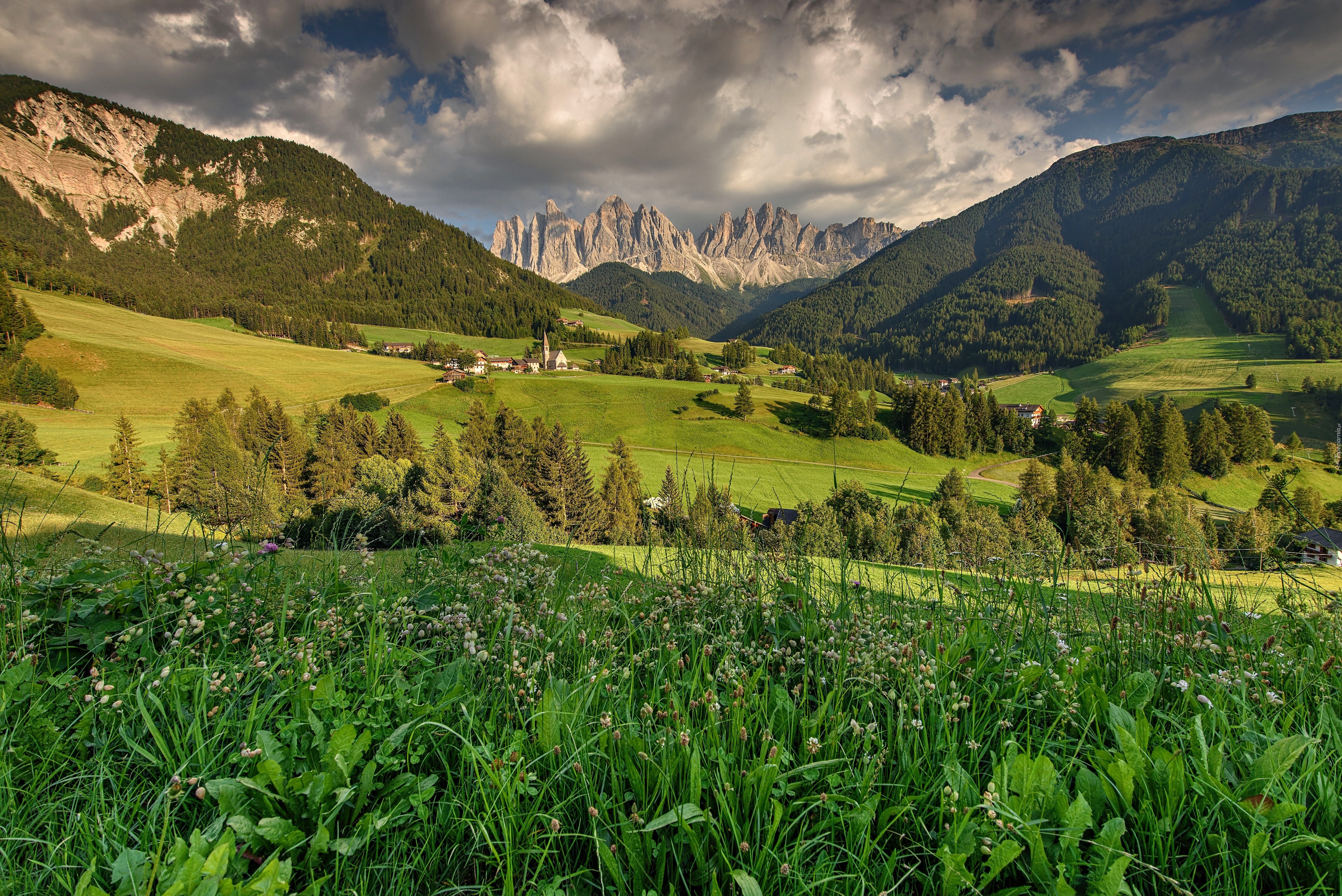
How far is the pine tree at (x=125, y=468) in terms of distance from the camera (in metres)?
37.7

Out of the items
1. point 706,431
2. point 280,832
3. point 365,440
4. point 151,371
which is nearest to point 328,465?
point 365,440

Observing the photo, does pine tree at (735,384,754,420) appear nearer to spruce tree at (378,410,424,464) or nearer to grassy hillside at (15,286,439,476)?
spruce tree at (378,410,424,464)

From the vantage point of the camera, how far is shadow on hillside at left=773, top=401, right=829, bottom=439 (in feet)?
289

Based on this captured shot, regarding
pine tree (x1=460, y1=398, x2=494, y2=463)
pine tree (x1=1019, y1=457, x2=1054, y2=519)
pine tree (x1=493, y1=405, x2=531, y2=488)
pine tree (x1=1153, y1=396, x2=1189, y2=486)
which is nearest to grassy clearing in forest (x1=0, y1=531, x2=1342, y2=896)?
pine tree (x1=1019, y1=457, x2=1054, y2=519)

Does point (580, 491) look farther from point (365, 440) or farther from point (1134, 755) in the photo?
point (1134, 755)

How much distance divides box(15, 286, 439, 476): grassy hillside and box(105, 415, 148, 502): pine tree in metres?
2.27

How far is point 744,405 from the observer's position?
90.5m

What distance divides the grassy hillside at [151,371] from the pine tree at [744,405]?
55.1 metres

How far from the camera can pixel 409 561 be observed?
5328mm

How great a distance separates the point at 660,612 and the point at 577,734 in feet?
4.08

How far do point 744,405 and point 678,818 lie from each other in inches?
3544

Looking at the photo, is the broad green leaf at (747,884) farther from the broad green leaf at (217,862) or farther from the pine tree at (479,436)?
the pine tree at (479,436)

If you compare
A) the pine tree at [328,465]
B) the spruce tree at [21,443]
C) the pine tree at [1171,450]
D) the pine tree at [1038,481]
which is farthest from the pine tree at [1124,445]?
the spruce tree at [21,443]

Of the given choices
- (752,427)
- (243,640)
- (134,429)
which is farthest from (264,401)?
(243,640)
